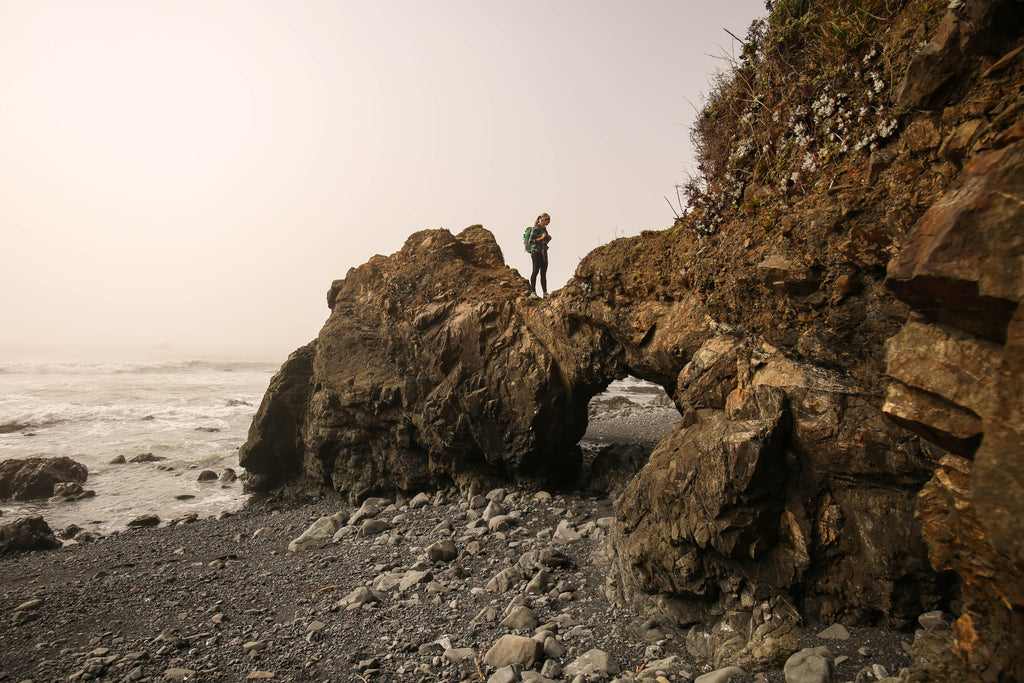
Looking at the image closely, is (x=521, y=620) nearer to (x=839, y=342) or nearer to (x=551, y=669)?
(x=551, y=669)

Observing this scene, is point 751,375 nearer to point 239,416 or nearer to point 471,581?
point 471,581

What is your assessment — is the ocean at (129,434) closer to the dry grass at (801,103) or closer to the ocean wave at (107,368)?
the ocean wave at (107,368)

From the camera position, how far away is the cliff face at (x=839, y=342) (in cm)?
364

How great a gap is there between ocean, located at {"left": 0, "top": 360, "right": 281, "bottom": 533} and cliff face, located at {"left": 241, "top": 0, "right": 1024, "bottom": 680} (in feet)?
47.0

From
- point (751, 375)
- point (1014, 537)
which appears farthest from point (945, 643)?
point (751, 375)

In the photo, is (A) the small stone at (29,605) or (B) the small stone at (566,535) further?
(B) the small stone at (566,535)

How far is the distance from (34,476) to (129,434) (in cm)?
912

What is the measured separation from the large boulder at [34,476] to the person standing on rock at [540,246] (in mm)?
17370

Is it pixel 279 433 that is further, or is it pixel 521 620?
pixel 279 433

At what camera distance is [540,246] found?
1546cm

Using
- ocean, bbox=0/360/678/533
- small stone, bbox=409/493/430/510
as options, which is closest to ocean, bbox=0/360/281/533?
ocean, bbox=0/360/678/533

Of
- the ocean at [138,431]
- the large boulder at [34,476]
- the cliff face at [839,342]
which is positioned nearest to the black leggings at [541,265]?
the cliff face at [839,342]

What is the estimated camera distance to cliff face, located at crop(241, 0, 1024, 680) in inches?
143

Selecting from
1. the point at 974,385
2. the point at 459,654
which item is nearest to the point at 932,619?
the point at 974,385
